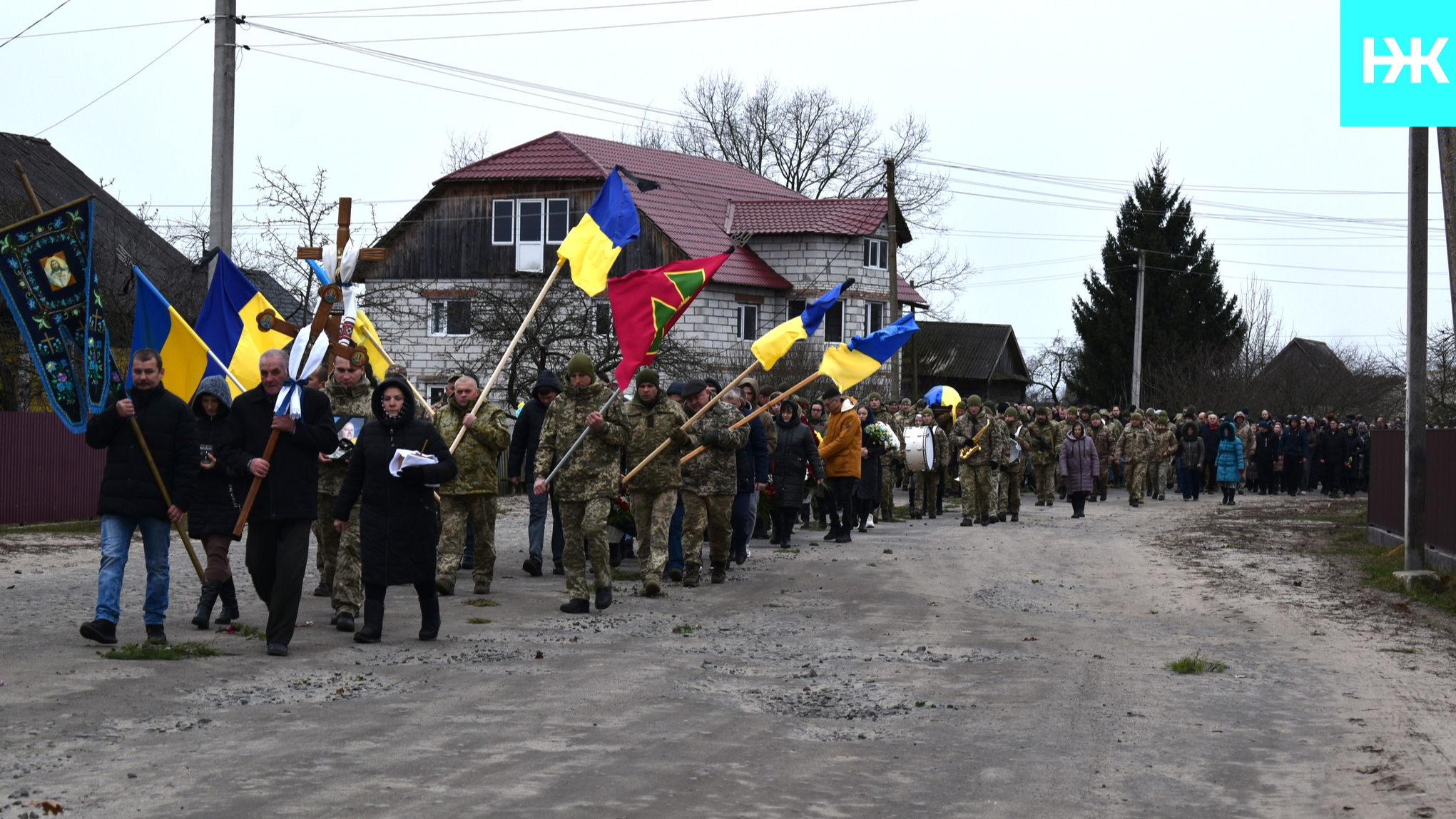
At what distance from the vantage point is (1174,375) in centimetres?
5247

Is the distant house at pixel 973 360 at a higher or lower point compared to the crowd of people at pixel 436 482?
higher

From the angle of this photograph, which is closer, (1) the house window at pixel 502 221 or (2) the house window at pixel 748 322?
(1) the house window at pixel 502 221

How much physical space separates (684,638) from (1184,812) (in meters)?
4.85

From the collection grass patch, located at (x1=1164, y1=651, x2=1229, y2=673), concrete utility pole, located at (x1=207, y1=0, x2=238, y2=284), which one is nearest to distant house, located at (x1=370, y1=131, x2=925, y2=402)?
concrete utility pole, located at (x1=207, y1=0, x2=238, y2=284)

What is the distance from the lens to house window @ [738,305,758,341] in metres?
50.3

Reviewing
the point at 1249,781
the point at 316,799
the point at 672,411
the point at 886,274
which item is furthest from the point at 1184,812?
the point at 886,274

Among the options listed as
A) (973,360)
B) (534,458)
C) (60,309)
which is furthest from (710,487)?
(973,360)

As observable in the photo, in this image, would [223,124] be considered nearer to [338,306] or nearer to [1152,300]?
[338,306]

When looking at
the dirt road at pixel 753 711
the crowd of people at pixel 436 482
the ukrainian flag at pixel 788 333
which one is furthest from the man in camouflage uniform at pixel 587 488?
the ukrainian flag at pixel 788 333

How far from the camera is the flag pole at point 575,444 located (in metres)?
11.9

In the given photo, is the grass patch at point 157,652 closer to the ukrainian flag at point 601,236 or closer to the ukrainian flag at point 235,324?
the ukrainian flag at point 235,324

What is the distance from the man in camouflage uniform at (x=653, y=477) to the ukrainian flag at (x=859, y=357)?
344cm

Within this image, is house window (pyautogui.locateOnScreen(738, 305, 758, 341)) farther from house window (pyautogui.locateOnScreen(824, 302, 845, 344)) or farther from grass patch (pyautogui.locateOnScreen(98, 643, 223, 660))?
grass patch (pyautogui.locateOnScreen(98, 643, 223, 660))

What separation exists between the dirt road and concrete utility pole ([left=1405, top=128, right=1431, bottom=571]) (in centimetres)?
176
